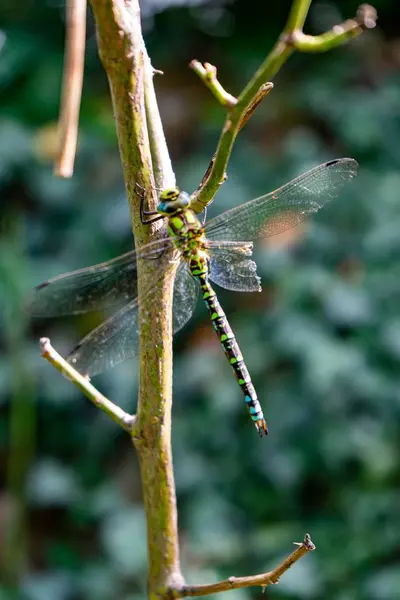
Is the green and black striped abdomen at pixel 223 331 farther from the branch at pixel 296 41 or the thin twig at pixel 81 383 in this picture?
the branch at pixel 296 41

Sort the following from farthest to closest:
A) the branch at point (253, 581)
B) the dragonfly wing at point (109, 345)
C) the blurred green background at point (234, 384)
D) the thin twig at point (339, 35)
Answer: the blurred green background at point (234, 384), the dragonfly wing at point (109, 345), the branch at point (253, 581), the thin twig at point (339, 35)

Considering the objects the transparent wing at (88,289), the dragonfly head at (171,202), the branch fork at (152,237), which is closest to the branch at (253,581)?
the branch fork at (152,237)

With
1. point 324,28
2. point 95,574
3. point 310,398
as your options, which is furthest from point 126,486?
point 324,28

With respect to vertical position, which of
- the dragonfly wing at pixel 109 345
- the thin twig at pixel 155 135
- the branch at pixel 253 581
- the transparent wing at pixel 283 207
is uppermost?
the transparent wing at pixel 283 207

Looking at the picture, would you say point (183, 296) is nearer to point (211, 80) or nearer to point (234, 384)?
point (211, 80)

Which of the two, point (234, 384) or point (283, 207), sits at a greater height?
point (234, 384)

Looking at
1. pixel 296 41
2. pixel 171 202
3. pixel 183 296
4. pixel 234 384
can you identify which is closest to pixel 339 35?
pixel 296 41
